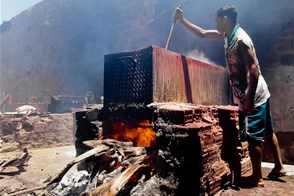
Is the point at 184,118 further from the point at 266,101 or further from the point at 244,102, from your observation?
the point at 266,101

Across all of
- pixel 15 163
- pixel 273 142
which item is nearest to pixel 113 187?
pixel 273 142

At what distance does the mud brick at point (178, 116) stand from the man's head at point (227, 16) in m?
1.22

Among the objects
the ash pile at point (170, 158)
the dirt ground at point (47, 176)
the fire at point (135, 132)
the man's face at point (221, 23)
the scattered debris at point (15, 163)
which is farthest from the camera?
the scattered debris at point (15, 163)

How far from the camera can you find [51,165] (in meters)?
6.57

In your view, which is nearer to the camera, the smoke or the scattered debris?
the scattered debris

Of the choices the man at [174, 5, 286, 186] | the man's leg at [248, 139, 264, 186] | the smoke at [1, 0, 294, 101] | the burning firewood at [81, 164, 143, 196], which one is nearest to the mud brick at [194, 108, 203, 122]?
the man at [174, 5, 286, 186]

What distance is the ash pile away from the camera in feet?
8.77

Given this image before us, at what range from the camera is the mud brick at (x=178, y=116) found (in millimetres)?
2756

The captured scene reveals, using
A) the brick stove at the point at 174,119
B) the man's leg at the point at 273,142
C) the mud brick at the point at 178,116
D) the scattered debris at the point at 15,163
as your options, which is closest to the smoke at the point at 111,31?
the brick stove at the point at 174,119

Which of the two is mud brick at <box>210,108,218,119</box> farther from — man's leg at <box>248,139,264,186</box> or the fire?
the fire

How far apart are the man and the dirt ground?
0.22 m

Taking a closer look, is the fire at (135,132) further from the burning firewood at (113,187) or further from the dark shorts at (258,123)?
the dark shorts at (258,123)

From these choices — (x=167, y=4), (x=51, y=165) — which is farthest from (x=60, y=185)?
(x=167, y=4)

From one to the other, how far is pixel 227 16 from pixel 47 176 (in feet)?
15.7
